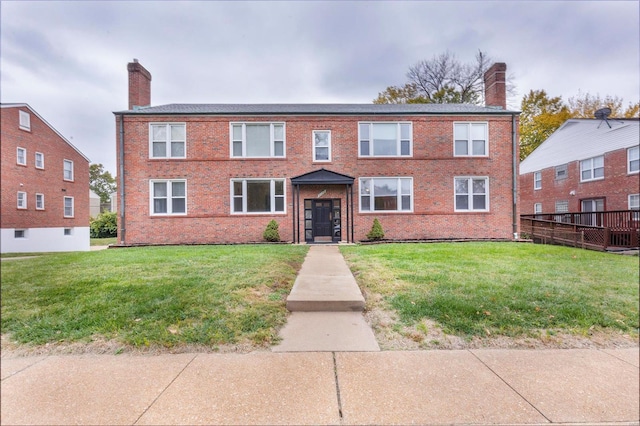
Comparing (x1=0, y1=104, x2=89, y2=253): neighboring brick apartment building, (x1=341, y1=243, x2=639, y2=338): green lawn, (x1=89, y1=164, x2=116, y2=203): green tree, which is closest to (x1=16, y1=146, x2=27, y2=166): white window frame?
(x1=0, y1=104, x2=89, y2=253): neighboring brick apartment building

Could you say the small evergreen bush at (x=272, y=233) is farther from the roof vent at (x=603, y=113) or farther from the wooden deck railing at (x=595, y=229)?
the roof vent at (x=603, y=113)

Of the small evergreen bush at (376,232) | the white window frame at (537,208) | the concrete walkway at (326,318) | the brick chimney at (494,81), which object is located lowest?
the concrete walkway at (326,318)

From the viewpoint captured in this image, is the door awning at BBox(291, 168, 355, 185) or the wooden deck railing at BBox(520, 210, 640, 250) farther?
the door awning at BBox(291, 168, 355, 185)

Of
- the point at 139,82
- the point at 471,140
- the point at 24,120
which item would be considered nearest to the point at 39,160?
the point at 24,120

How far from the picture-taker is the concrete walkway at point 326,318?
276cm

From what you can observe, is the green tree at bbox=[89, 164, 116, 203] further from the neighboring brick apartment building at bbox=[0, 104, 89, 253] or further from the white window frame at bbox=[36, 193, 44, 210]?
the white window frame at bbox=[36, 193, 44, 210]

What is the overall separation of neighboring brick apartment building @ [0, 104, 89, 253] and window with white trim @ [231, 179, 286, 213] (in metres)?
11.2

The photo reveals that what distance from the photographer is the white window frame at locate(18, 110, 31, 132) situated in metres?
0.89

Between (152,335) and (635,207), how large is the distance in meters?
3.45

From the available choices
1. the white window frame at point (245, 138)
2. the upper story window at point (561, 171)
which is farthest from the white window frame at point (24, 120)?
the white window frame at point (245, 138)

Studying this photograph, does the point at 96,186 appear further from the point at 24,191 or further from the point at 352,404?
the point at 352,404

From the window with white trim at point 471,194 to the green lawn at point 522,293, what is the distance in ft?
28.2

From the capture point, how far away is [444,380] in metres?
2.10

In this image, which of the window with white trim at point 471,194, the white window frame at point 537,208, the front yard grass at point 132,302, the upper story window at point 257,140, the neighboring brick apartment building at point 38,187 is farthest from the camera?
the upper story window at point 257,140
